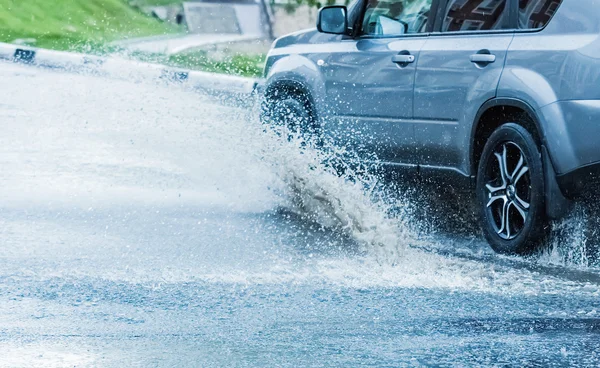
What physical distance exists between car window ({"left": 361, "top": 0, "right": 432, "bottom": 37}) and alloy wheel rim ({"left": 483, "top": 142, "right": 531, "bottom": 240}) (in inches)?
44.3

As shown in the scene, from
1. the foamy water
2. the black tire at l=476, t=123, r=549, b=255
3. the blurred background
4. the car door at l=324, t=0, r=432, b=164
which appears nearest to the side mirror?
the car door at l=324, t=0, r=432, b=164

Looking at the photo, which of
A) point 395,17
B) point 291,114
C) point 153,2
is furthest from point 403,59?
point 153,2

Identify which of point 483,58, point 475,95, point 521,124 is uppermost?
point 483,58

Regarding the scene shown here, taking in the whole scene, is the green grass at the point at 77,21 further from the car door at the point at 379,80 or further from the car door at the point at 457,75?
the car door at the point at 457,75

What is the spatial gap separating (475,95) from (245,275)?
178 centimetres

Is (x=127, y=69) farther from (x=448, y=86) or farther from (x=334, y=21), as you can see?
(x=448, y=86)

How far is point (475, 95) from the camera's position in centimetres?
771

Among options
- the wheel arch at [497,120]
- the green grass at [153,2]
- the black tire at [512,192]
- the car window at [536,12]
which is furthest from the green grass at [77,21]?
the car window at [536,12]

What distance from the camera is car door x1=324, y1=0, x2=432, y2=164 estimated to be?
8383mm

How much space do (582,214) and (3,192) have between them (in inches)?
181

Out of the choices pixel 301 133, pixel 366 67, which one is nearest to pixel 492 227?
pixel 366 67

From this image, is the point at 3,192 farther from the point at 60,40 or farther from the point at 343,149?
the point at 60,40

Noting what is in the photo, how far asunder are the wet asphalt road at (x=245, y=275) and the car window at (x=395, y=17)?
3.41 feet

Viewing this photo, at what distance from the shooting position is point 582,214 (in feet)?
24.1
